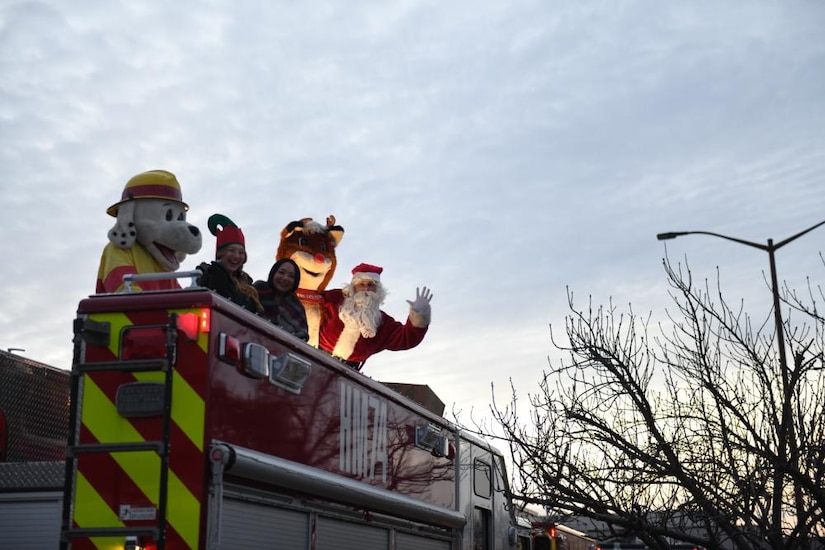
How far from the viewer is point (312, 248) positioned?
10.7m

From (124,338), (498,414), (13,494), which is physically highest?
(498,414)

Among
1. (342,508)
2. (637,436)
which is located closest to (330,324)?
(637,436)

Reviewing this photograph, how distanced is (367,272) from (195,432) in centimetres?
633

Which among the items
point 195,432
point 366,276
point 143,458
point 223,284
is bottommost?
point 143,458

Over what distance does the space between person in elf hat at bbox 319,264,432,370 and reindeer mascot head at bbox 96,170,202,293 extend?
11.4ft

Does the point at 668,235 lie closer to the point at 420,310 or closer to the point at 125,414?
the point at 420,310

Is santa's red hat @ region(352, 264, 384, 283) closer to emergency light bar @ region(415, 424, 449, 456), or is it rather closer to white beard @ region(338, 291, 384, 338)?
white beard @ region(338, 291, 384, 338)

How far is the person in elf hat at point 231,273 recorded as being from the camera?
7039 mm

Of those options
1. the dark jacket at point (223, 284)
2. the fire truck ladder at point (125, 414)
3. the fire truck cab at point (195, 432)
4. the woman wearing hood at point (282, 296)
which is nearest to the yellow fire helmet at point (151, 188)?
the dark jacket at point (223, 284)

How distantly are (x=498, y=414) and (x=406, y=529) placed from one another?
3473 millimetres

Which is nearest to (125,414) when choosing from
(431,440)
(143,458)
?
(143,458)

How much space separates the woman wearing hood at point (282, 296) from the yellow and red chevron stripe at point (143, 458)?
10.0 ft

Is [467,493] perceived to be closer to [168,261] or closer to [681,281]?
[681,281]

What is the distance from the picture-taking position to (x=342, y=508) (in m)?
6.15
